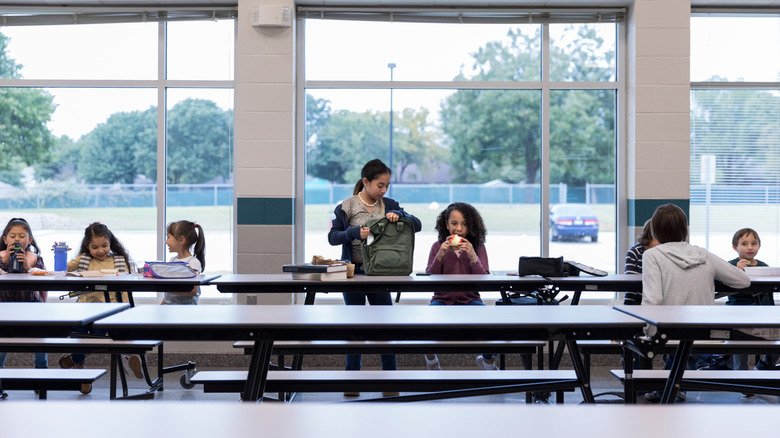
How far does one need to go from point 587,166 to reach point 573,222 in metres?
0.48

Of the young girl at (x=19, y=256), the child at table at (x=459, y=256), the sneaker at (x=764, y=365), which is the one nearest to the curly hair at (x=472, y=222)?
the child at table at (x=459, y=256)

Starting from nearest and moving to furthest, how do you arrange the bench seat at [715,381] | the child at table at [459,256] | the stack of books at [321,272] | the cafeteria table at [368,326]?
the cafeteria table at [368,326] → the bench seat at [715,381] → the stack of books at [321,272] → the child at table at [459,256]

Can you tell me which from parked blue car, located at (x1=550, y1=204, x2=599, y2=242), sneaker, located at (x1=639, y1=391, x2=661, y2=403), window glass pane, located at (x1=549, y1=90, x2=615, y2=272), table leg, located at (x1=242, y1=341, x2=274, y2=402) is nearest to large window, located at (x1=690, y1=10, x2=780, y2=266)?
window glass pane, located at (x1=549, y1=90, x2=615, y2=272)

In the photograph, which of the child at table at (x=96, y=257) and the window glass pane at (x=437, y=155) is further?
the window glass pane at (x=437, y=155)

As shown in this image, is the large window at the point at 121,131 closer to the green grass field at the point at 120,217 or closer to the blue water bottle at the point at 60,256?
the green grass field at the point at 120,217

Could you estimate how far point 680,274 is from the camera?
353 centimetres

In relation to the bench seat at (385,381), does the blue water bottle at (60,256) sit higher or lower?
higher

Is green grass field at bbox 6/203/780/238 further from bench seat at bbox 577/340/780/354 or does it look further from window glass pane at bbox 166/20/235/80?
bench seat at bbox 577/340/780/354

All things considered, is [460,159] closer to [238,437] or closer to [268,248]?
[268,248]

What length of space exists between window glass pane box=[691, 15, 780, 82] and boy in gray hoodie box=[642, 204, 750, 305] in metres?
2.69

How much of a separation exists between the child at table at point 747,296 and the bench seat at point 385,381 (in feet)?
6.00

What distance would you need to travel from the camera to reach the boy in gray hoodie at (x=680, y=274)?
353 cm

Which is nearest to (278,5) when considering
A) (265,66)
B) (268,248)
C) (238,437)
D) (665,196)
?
(265,66)

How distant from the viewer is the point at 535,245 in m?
5.82
